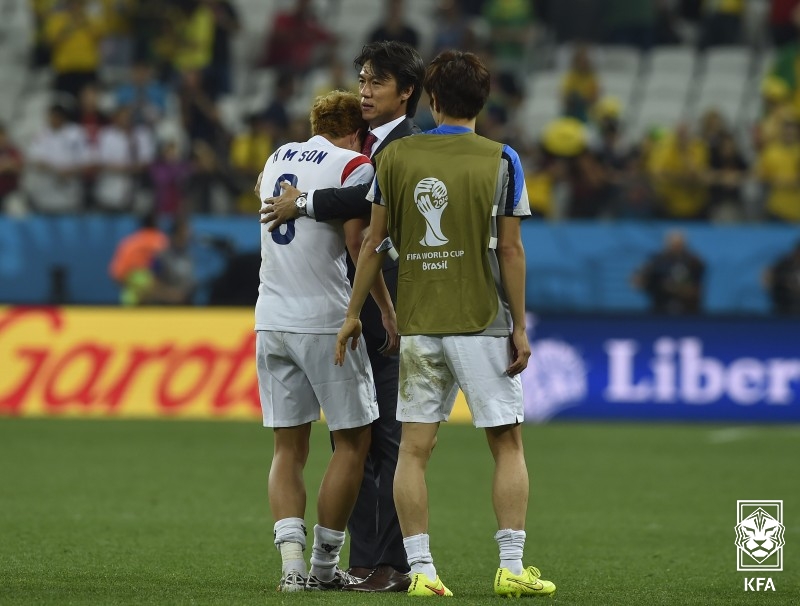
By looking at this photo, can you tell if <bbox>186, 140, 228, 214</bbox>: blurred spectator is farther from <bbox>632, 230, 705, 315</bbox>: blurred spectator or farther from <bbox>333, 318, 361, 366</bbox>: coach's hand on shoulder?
<bbox>333, 318, 361, 366</bbox>: coach's hand on shoulder

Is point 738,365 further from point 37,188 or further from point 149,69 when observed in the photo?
point 149,69

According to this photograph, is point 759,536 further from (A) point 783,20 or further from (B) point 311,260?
(A) point 783,20

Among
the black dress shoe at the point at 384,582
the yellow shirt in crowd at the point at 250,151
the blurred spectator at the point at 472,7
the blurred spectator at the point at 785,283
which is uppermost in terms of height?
the blurred spectator at the point at 472,7

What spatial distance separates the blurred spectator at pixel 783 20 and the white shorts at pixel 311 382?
16.7 metres

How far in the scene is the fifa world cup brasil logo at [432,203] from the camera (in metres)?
6.16

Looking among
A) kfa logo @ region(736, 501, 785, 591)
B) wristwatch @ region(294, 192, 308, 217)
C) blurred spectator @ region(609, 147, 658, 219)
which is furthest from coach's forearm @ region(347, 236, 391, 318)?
blurred spectator @ region(609, 147, 658, 219)

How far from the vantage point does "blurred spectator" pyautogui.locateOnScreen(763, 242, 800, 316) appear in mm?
16141

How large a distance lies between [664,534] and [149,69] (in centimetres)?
1371

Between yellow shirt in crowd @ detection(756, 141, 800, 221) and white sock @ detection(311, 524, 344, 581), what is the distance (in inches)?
424

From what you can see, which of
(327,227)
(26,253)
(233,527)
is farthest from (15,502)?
(26,253)

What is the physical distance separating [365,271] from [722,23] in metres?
17.4

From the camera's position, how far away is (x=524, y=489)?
6180mm

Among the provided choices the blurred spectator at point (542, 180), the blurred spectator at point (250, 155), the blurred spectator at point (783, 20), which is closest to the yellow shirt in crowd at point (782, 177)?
the blurred spectator at point (542, 180)

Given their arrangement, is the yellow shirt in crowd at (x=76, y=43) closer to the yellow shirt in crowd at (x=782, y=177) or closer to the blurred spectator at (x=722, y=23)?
the blurred spectator at (x=722, y=23)
